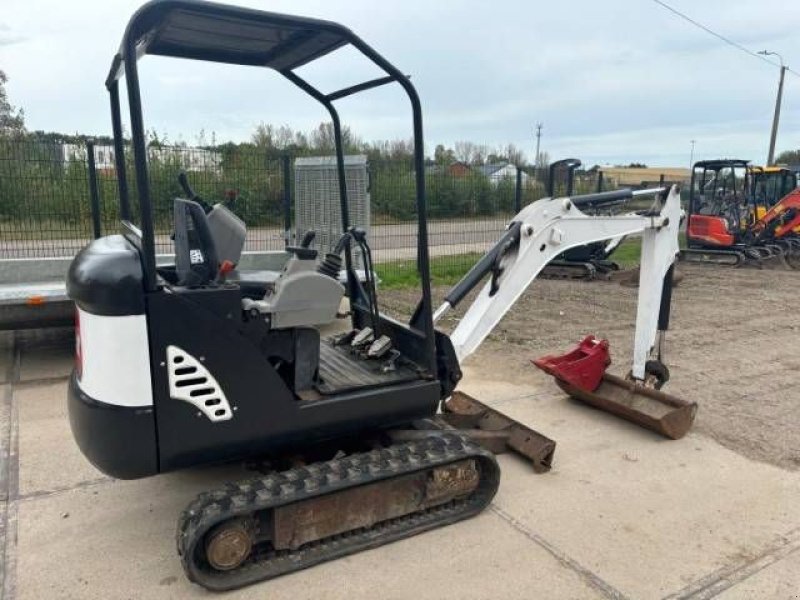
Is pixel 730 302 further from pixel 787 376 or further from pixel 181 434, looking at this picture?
pixel 181 434

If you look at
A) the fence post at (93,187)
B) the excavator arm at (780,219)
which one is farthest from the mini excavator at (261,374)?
the excavator arm at (780,219)

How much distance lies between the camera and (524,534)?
332 centimetres

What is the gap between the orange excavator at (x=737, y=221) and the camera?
563 inches

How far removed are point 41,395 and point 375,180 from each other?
19.7 feet

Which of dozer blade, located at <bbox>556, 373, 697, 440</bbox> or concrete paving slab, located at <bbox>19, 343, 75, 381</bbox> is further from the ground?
dozer blade, located at <bbox>556, 373, 697, 440</bbox>

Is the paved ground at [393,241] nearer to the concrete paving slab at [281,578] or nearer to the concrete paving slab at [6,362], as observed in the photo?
the concrete paving slab at [6,362]

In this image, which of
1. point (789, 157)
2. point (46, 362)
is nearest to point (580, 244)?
point (46, 362)

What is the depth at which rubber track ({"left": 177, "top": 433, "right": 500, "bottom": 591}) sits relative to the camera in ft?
9.13

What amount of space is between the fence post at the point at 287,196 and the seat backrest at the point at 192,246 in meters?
6.13

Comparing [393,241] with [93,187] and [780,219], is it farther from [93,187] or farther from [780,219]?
[780,219]

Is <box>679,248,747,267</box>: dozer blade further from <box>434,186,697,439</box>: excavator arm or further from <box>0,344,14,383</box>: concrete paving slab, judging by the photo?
<box>0,344,14,383</box>: concrete paving slab

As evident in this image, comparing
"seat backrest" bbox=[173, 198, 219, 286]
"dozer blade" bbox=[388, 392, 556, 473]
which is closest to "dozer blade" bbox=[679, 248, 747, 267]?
"dozer blade" bbox=[388, 392, 556, 473]

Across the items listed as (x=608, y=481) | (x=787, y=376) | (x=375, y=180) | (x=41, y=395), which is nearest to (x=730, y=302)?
(x=787, y=376)

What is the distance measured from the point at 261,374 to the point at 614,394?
3.01m
